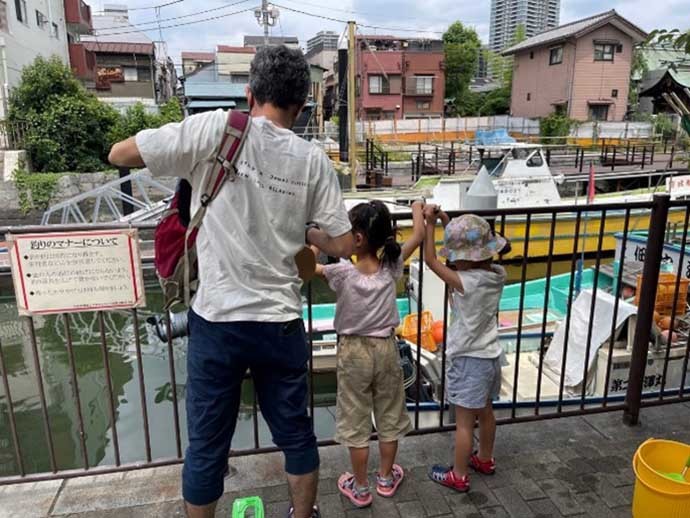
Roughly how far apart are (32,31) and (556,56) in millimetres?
23664

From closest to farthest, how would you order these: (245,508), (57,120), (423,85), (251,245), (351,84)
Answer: (251,245)
(245,508)
(351,84)
(57,120)
(423,85)

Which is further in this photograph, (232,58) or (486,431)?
(232,58)

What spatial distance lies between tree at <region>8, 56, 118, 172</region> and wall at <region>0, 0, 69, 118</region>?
1.35 meters

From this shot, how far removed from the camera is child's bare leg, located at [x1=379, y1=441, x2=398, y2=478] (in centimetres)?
220

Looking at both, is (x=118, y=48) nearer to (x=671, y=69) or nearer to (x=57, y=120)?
(x=57, y=120)

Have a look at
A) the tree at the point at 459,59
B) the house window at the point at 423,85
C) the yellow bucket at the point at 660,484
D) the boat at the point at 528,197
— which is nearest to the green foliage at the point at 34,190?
the boat at the point at 528,197

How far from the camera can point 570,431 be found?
8.98 feet

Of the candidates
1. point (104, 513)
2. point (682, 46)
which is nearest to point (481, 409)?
point (104, 513)

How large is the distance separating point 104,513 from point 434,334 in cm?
414

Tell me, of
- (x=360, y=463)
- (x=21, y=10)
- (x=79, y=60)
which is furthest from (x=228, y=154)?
(x=79, y=60)

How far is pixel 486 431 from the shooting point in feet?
7.61

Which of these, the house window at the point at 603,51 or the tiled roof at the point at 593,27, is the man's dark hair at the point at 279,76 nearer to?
the tiled roof at the point at 593,27

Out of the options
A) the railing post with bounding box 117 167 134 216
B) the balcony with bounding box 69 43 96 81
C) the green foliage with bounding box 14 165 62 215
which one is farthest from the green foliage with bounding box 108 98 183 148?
the balcony with bounding box 69 43 96 81

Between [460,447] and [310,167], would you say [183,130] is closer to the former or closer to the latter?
[310,167]
